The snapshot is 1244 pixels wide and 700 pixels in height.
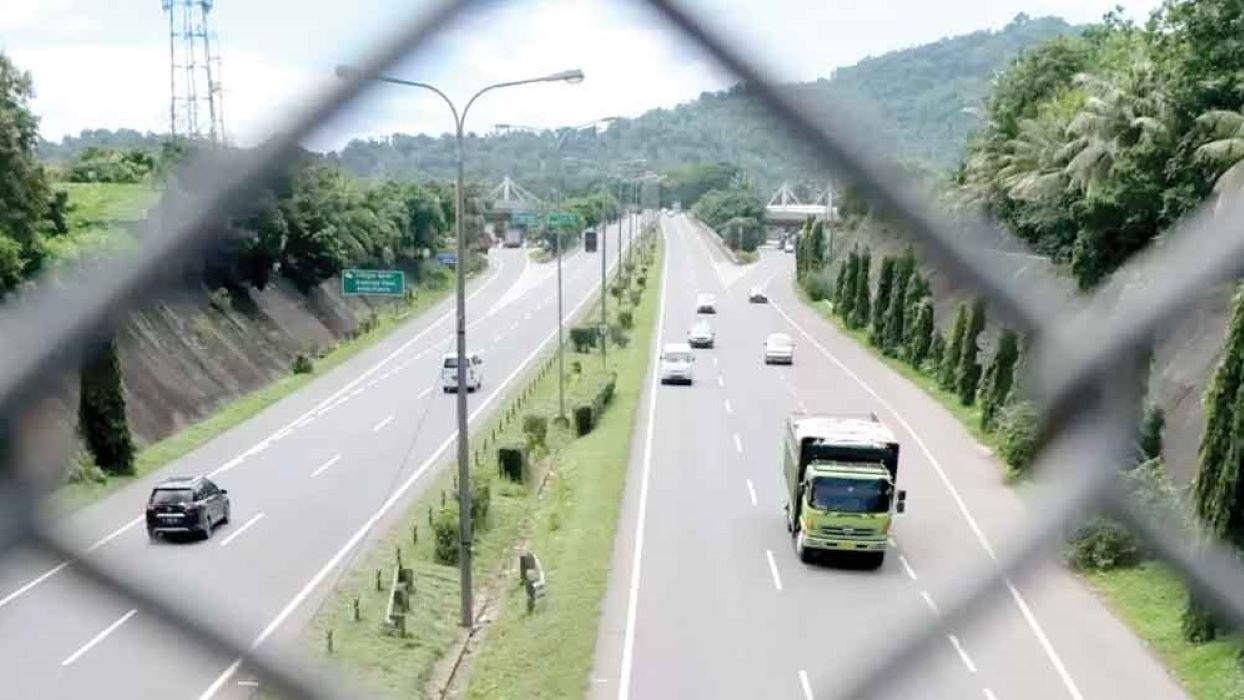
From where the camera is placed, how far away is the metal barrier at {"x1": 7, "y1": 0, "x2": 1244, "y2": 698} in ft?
2.08

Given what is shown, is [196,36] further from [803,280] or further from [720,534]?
[803,280]

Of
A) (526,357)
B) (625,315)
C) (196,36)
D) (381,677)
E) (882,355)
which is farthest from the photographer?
(625,315)

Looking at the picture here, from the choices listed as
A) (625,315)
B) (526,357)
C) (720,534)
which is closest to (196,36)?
(720,534)

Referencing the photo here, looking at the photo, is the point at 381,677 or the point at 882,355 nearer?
the point at 381,677

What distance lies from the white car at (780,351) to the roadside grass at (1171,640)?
10214 millimetres

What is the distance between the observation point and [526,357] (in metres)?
17.4

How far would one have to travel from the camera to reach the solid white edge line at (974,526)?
3.92 ft

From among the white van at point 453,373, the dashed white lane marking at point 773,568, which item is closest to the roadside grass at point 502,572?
the dashed white lane marking at point 773,568

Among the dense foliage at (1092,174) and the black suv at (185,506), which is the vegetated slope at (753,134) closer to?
the dense foliage at (1092,174)

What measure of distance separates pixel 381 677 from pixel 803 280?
45.2 feet

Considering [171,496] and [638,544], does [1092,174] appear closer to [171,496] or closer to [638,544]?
[638,544]

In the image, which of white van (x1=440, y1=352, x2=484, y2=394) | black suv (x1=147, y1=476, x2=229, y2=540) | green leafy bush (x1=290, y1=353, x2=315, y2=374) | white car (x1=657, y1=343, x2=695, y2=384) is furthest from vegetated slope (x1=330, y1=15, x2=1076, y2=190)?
white car (x1=657, y1=343, x2=695, y2=384)

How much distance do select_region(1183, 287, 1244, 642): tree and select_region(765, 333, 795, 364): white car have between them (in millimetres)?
11987

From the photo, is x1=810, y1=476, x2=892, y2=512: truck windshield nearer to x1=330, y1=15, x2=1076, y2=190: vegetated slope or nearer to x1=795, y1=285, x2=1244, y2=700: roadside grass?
→ x1=795, y1=285, x2=1244, y2=700: roadside grass
